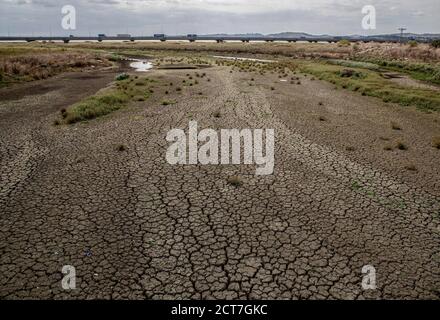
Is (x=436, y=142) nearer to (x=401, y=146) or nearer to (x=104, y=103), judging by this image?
(x=401, y=146)

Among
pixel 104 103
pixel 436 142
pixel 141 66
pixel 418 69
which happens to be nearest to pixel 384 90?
pixel 436 142

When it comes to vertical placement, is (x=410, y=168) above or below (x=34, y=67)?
below

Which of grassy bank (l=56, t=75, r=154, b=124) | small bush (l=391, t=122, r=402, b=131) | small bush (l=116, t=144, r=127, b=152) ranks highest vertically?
grassy bank (l=56, t=75, r=154, b=124)

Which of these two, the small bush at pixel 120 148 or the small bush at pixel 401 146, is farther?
the small bush at pixel 401 146

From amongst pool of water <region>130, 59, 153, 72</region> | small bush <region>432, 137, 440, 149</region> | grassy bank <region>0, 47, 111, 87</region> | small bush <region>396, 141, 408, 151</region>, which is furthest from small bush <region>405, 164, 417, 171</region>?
pool of water <region>130, 59, 153, 72</region>

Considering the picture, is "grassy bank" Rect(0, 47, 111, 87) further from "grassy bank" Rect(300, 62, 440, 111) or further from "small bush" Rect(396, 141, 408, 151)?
"small bush" Rect(396, 141, 408, 151)

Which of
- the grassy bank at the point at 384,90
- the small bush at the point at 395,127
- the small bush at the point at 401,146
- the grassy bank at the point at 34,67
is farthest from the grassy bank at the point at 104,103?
the grassy bank at the point at 384,90

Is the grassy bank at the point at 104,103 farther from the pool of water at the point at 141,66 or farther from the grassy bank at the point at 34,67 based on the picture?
the pool of water at the point at 141,66
